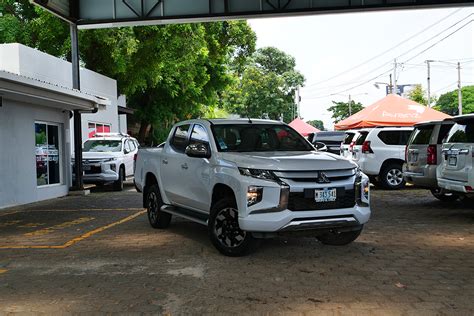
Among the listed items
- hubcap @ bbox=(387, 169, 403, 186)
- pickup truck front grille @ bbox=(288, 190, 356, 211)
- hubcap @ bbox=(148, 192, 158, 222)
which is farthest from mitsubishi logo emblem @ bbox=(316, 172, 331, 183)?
hubcap @ bbox=(387, 169, 403, 186)

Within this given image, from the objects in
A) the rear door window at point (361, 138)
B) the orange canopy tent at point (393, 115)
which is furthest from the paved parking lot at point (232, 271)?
the orange canopy tent at point (393, 115)

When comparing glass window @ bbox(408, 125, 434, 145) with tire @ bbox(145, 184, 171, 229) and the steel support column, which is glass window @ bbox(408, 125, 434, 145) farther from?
the steel support column

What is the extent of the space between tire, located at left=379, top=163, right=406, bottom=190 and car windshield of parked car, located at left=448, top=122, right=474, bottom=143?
18.5 feet

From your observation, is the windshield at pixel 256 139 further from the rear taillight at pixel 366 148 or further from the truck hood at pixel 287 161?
the rear taillight at pixel 366 148

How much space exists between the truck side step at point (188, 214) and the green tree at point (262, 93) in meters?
56.2

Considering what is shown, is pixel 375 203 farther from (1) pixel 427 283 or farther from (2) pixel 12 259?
(2) pixel 12 259

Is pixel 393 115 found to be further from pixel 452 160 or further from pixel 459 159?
pixel 459 159

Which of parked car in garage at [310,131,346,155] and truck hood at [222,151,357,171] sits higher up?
parked car in garage at [310,131,346,155]

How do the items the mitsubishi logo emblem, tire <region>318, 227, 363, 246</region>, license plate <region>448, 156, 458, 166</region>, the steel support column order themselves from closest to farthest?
the mitsubishi logo emblem
tire <region>318, 227, 363, 246</region>
license plate <region>448, 156, 458, 166</region>
the steel support column

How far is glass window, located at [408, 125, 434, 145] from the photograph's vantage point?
36.1 feet

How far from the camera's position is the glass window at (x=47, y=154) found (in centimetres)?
1477

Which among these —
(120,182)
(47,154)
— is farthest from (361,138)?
(47,154)

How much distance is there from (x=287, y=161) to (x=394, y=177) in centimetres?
984

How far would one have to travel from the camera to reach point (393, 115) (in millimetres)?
20547
